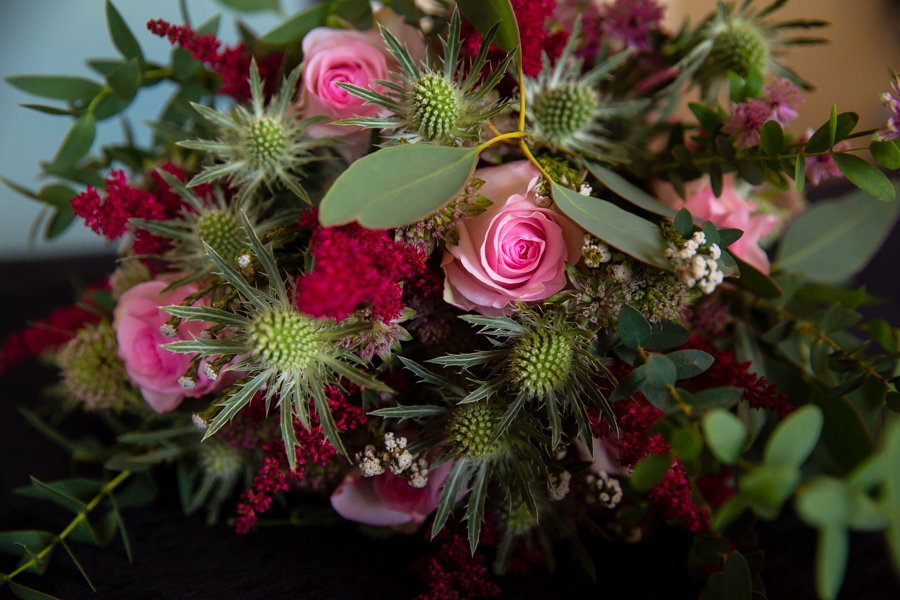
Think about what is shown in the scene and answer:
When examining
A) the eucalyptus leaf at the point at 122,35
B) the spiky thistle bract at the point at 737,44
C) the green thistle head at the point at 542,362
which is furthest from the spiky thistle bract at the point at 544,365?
the eucalyptus leaf at the point at 122,35

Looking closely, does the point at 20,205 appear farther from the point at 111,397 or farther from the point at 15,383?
the point at 111,397

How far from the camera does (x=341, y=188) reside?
45 centimetres

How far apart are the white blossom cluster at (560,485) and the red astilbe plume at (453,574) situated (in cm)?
12

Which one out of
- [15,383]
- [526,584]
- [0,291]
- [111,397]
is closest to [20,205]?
[0,291]

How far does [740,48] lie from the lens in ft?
2.54

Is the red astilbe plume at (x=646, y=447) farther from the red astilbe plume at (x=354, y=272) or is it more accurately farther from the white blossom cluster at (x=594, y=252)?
the red astilbe plume at (x=354, y=272)

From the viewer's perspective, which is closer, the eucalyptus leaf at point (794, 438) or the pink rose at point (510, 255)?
the eucalyptus leaf at point (794, 438)

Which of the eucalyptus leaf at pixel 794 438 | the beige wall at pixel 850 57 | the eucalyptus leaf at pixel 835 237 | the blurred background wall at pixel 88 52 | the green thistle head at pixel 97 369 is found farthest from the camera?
the beige wall at pixel 850 57

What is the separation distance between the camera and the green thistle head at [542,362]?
537 millimetres

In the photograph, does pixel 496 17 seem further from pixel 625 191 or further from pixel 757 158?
pixel 757 158

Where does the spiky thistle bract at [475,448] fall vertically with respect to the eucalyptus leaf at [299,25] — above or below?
below

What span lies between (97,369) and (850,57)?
317 cm

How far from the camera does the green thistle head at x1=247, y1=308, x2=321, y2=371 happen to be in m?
0.52

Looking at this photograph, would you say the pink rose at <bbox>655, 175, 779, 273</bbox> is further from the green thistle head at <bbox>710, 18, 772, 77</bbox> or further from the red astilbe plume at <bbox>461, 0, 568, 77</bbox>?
the red astilbe plume at <bbox>461, 0, 568, 77</bbox>
